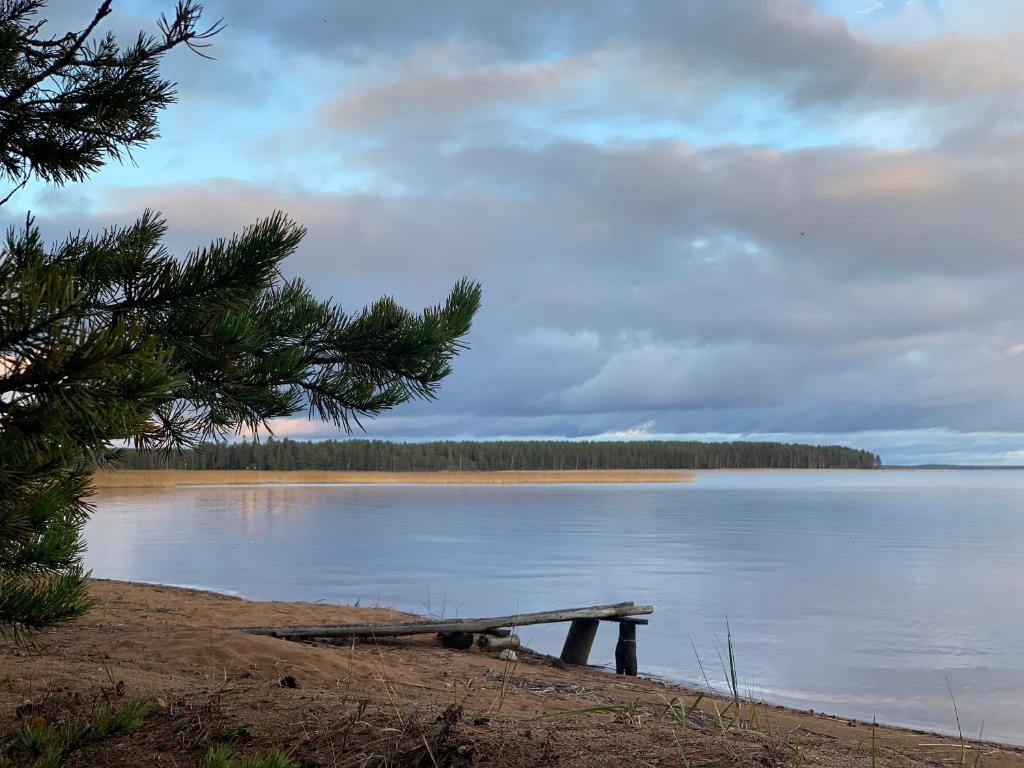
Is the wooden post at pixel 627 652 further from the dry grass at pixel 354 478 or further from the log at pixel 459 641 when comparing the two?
the dry grass at pixel 354 478

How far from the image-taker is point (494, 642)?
10.3m

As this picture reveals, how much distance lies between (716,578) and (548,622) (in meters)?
7.54

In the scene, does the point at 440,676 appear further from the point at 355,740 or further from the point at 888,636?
the point at 888,636

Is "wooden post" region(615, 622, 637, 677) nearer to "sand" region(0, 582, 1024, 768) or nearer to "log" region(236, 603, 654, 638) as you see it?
"log" region(236, 603, 654, 638)

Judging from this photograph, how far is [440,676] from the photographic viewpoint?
7.99 meters

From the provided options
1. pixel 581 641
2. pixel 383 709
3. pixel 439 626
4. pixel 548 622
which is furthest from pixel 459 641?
pixel 383 709

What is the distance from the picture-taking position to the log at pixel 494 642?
10297mm

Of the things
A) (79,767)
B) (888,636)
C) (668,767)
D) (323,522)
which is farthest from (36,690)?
(323,522)

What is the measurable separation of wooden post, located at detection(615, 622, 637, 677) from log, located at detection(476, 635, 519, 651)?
4.01 ft

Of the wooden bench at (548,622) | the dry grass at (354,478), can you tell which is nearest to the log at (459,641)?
the wooden bench at (548,622)

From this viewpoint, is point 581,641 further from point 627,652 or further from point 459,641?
point 459,641

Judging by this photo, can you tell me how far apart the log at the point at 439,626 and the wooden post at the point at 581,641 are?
121mm

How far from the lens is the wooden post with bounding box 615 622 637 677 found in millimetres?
10547

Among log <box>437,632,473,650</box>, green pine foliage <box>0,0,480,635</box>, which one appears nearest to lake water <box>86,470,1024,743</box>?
log <box>437,632,473,650</box>
